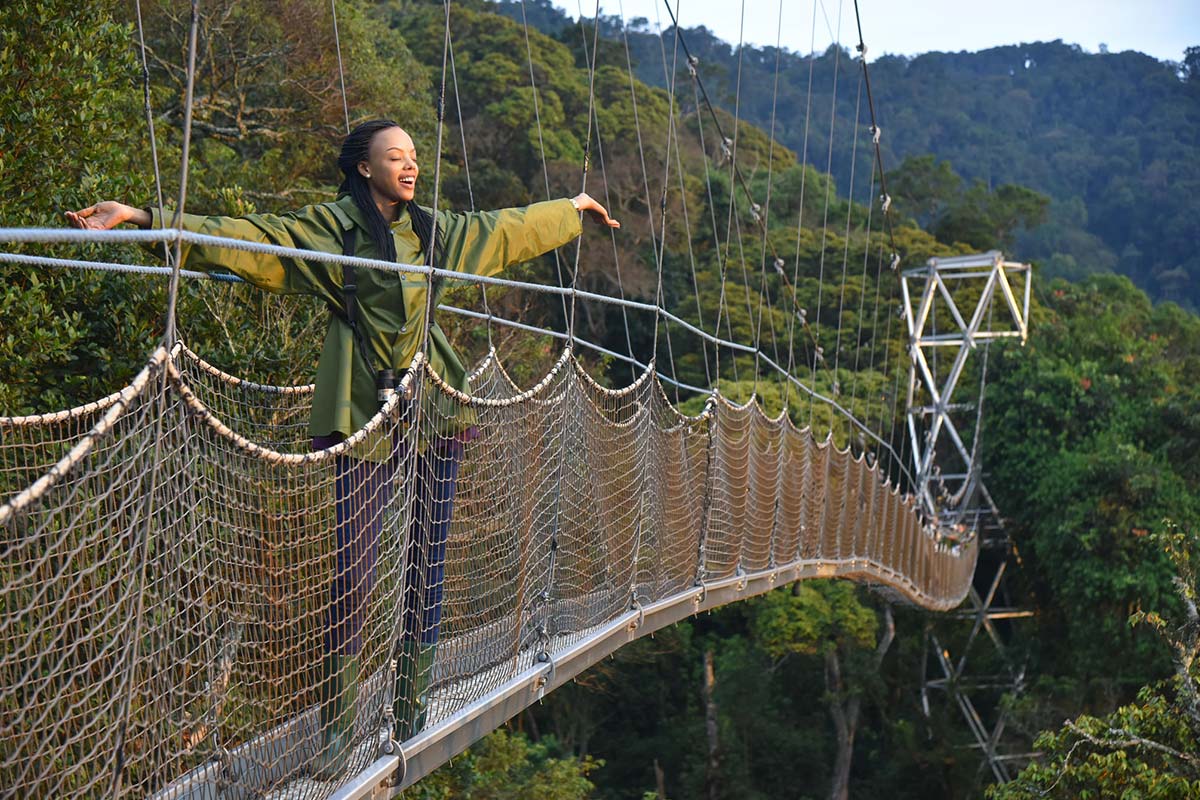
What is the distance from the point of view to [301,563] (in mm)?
1983

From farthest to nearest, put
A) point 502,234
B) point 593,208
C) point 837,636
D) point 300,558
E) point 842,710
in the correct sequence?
point 842,710 → point 837,636 → point 300,558 → point 593,208 → point 502,234

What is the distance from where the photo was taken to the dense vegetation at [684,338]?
487 centimetres

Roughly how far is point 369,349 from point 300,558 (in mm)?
1015

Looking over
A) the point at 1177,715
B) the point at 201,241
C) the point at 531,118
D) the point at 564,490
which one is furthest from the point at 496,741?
the point at 531,118

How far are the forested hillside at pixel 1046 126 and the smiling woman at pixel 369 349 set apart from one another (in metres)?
24.9

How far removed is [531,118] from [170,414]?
1513 centimetres

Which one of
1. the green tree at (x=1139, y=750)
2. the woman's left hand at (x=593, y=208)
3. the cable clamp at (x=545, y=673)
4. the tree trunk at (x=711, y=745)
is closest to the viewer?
the woman's left hand at (x=593, y=208)

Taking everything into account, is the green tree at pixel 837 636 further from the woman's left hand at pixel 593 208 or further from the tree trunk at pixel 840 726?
the woman's left hand at pixel 593 208

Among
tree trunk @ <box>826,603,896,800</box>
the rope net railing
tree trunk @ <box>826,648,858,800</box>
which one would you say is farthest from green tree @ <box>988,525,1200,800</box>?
tree trunk @ <box>826,648,858,800</box>

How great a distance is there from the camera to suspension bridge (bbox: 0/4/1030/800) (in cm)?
169

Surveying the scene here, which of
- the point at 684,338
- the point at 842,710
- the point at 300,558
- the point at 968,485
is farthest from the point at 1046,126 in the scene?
the point at 300,558

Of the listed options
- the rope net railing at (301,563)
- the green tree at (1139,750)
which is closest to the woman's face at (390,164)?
the rope net railing at (301,563)

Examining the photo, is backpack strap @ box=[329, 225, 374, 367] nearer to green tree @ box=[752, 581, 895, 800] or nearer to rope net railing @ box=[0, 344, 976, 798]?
rope net railing @ box=[0, 344, 976, 798]

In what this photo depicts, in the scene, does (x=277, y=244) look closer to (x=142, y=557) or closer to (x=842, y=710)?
(x=142, y=557)
